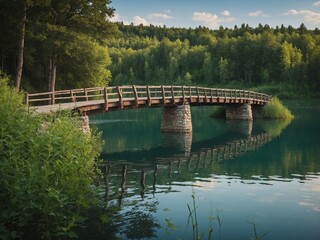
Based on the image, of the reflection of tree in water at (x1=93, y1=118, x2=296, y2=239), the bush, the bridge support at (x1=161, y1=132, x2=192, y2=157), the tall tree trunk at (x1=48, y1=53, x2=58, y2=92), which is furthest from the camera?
the tall tree trunk at (x1=48, y1=53, x2=58, y2=92)

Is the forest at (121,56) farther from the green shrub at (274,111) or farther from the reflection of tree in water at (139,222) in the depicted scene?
the reflection of tree in water at (139,222)

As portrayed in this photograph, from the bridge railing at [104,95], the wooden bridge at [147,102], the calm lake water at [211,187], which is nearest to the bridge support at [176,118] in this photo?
the wooden bridge at [147,102]

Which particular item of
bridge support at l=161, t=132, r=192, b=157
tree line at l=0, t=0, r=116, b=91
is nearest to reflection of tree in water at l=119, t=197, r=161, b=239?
bridge support at l=161, t=132, r=192, b=157

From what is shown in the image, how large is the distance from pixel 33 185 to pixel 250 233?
542 cm

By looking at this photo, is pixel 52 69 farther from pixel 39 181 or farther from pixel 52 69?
pixel 39 181

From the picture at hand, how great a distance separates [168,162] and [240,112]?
2608cm

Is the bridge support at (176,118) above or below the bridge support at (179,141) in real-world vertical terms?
above

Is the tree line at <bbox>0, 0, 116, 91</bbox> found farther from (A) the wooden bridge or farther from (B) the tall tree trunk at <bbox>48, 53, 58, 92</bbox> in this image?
(A) the wooden bridge

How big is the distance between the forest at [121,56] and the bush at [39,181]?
18.4 m

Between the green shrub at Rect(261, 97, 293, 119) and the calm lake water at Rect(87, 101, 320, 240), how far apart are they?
52.2 ft

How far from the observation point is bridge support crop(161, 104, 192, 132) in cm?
3359

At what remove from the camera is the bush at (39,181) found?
883 cm

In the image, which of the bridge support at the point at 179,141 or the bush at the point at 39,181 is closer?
the bush at the point at 39,181

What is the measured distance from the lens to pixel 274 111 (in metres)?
47.5
